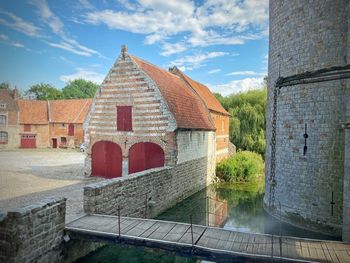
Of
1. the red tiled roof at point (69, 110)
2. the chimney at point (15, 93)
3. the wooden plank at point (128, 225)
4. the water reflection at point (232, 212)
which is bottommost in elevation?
the water reflection at point (232, 212)

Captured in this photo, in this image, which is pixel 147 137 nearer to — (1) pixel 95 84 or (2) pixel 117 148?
(2) pixel 117 148

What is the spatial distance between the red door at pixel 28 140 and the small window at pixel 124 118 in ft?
77.0

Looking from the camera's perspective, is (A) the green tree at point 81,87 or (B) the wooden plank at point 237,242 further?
(A) the green tree at point 81,87

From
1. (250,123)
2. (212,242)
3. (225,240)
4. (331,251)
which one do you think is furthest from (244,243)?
(250,123)

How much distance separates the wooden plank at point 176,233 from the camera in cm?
645

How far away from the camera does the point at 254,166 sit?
1898cm

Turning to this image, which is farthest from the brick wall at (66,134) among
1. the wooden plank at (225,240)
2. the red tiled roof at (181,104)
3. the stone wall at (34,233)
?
the wooden plank at (225,240)

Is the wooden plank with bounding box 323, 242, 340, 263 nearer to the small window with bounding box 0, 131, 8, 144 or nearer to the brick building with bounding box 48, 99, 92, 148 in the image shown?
the brick building with bounding box 48, 99, 92, 148

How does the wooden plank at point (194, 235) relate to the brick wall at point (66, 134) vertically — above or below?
below

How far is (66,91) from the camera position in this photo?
55.5 metres

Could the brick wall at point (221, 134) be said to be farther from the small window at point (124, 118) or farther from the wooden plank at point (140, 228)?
the wooden plank at point (140, 228)

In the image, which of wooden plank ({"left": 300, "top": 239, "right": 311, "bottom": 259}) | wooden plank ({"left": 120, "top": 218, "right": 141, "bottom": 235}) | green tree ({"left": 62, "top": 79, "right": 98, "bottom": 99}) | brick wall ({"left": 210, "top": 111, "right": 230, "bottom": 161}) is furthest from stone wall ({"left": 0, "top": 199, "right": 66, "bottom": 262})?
green tree ({"left": 62, "top": 79, "right": 98, "bottom": 99})

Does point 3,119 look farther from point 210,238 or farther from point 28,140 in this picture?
point 210,238

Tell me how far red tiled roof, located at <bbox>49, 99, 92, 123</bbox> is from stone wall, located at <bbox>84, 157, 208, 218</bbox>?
2196cm
